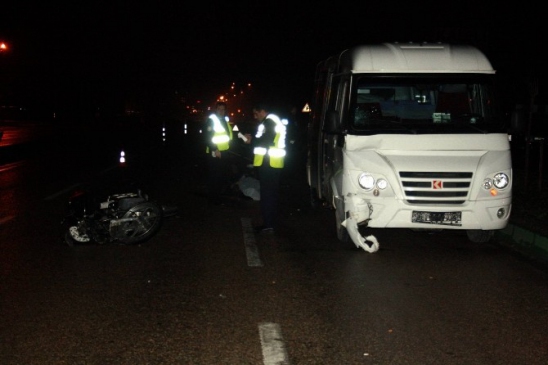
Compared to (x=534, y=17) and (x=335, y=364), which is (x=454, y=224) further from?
(x=534, y=17)

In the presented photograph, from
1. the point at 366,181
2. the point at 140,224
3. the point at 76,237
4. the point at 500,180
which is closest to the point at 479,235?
the point at 500,180

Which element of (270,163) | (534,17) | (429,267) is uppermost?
(534,17)

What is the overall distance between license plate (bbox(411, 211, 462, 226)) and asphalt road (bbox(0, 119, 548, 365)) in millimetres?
435

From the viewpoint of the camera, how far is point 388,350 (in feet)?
15.9

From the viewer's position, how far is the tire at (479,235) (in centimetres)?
873

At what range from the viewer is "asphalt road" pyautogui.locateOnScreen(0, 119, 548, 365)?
4816mm

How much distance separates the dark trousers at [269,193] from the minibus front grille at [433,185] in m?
2.23

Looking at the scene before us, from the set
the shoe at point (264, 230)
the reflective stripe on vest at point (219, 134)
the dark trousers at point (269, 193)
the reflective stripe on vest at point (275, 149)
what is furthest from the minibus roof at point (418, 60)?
the reflective stripe on vest at point (219, 134)

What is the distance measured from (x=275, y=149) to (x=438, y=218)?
2.62m

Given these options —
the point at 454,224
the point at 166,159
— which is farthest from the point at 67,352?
the point at 166,159

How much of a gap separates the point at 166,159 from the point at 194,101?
12422 centimetres

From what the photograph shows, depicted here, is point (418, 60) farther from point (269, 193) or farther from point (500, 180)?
point (269, 193)

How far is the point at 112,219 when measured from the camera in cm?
832

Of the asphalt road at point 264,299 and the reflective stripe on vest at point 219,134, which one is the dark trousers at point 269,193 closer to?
the asphalt road at point 264,299
